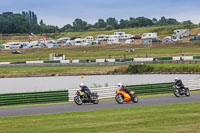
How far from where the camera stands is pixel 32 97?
1216 inches

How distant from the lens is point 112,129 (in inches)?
636

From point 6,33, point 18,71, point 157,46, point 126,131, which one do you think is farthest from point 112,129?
point 6,33

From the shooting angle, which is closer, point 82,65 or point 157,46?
point 82,65

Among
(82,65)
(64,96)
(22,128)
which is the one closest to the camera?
(22,128)

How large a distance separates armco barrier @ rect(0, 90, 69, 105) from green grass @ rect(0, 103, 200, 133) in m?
9.02

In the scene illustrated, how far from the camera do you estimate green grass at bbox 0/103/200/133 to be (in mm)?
16141

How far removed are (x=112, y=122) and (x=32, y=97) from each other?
13766 mm

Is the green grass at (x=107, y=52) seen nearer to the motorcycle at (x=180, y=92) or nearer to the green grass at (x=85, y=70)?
the green grass at (x=85, y=70)

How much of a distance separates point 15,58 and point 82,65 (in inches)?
914

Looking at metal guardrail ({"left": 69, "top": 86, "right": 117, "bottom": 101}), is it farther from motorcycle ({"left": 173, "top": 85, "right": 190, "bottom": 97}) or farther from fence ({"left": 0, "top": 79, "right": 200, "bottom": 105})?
motorcycle ({"left": 173, "top": 85, "right": 190, "bottom": 97})

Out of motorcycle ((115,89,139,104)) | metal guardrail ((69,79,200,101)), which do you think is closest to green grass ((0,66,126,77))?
metal guardrail ((69,79,200,101))

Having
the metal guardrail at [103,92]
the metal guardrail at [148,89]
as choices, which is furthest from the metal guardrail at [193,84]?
the metal guardrail at [103,92]

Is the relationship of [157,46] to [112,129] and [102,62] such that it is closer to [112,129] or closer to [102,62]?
[102,62]

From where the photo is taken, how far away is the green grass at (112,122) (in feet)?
53.0
